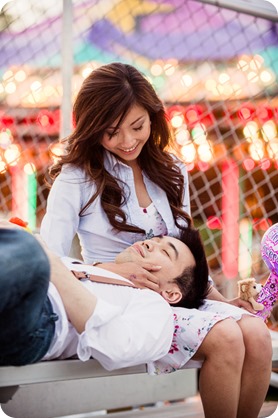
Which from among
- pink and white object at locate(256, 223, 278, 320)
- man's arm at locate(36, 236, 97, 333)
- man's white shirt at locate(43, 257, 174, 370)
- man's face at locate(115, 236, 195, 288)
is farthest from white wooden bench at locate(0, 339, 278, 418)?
man's arm at locate(36, 236, 97, 333)

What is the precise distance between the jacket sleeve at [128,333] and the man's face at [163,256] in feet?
0.54

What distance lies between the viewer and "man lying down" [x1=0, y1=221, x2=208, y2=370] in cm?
125

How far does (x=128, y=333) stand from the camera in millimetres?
1394

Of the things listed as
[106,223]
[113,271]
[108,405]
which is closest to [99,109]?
[106,223]

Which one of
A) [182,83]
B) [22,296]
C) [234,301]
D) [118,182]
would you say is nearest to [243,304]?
[234,301]

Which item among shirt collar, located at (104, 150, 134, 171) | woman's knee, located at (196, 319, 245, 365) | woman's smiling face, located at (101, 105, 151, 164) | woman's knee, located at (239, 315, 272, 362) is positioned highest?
woman's smiling face, located at (101, 105, 151, 164)

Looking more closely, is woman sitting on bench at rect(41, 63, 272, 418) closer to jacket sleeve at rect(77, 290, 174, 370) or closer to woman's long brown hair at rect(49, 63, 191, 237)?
woman's long brown hair at rect(49, 63, 191, 237)

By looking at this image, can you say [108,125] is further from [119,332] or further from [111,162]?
[119,332]

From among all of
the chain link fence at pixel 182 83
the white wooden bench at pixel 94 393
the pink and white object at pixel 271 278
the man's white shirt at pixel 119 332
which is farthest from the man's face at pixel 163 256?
the chain link fence at pixel 182 83

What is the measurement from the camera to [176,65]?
302 cm

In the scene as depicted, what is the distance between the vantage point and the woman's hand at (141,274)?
1.64 m

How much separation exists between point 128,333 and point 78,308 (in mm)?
109

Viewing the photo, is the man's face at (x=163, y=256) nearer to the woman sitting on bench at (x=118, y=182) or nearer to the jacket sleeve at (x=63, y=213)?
the woman sitting on bench at (x=118, y=182)

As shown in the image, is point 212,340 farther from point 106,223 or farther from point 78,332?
point 106,223
